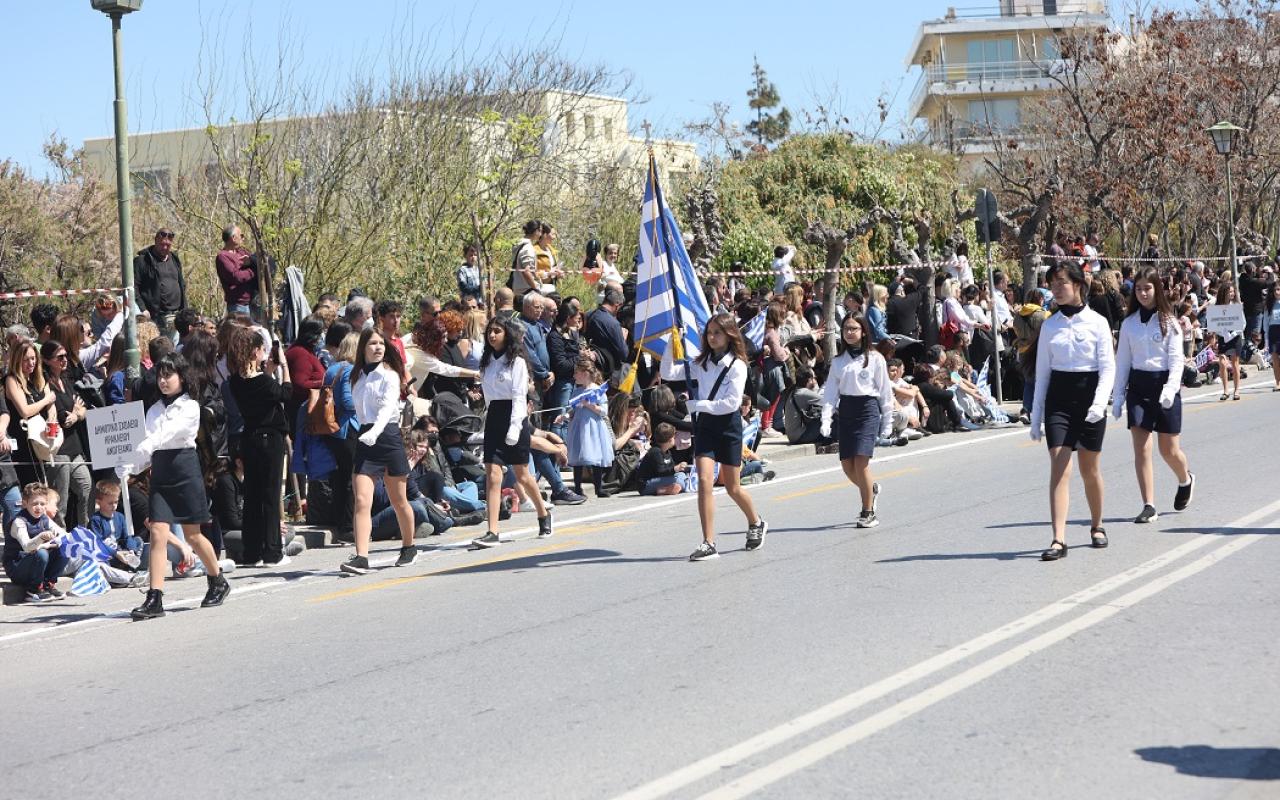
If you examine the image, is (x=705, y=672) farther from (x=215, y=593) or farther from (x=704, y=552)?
(x=215, y=593)

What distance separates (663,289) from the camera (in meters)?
13.2

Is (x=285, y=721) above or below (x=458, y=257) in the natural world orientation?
below

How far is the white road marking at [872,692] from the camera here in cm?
622

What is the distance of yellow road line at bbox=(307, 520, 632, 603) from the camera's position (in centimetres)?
1150

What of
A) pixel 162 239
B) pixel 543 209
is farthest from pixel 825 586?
pixel 543 209

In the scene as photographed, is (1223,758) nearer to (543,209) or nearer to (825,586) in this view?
(825,586)

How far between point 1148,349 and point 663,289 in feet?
12.2

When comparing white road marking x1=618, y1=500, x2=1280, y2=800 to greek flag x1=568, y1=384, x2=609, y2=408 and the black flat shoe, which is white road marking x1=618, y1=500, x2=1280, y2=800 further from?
greek flag x1=568, y1=384, x2=609, y2=408

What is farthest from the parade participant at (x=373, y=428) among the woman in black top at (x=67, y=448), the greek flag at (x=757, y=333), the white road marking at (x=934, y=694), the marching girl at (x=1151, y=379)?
the greek flag at (x=757, y=333)

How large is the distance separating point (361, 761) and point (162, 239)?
11706mm

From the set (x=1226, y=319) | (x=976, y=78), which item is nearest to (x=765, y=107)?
(x=976, y=78)

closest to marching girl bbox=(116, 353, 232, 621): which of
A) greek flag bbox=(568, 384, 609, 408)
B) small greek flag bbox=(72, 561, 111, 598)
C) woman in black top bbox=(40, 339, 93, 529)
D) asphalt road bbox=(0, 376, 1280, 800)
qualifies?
asphalt road bbox=(0, 376, 1280, 800)

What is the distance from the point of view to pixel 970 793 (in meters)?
5.89

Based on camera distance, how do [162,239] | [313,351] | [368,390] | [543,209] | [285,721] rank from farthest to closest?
1. [543,209]
2. [162,239]
3. [313,351]
4. [368,390]
5. [285,721]
